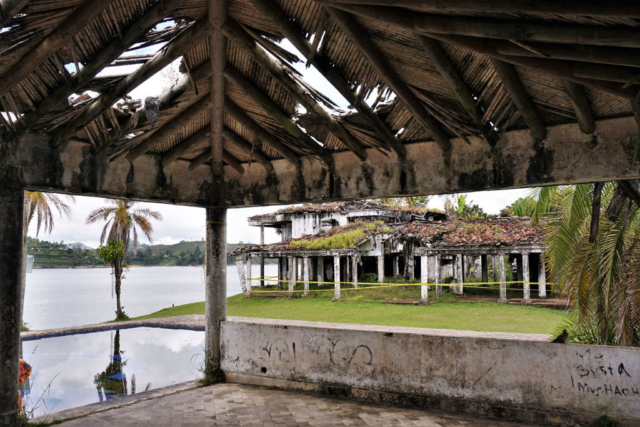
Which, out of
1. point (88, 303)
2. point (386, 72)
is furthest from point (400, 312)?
point (88, 303)

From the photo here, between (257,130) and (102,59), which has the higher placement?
(102,59)

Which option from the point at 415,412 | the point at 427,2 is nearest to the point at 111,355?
the point at 415,412

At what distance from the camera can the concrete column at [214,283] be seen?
8.27 metres

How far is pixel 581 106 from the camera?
181 inches

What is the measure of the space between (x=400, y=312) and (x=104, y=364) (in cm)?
1228

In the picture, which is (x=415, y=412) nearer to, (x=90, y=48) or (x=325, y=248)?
(x=90, y=48)

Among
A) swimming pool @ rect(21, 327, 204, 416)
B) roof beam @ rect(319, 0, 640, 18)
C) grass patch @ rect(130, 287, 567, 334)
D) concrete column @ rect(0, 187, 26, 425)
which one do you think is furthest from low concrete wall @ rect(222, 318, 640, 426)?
grass patch @ rect(130, 287, 567, 334)

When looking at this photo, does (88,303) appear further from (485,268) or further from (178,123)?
(178,123)

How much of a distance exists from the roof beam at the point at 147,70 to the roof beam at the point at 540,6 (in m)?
2.34

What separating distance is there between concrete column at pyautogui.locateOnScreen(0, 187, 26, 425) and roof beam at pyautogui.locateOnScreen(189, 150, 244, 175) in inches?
101

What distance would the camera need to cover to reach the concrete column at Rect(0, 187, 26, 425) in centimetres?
532

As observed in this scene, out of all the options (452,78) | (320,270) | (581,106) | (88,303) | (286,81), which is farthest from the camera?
(88,303)

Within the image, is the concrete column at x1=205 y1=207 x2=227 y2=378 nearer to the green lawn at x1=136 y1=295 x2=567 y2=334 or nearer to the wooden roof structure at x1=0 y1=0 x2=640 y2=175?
the wooden roof structure at x1=0 y1=0 x2=640 y2=175

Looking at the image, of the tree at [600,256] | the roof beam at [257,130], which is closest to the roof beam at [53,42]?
the roof beam at [257,130]
